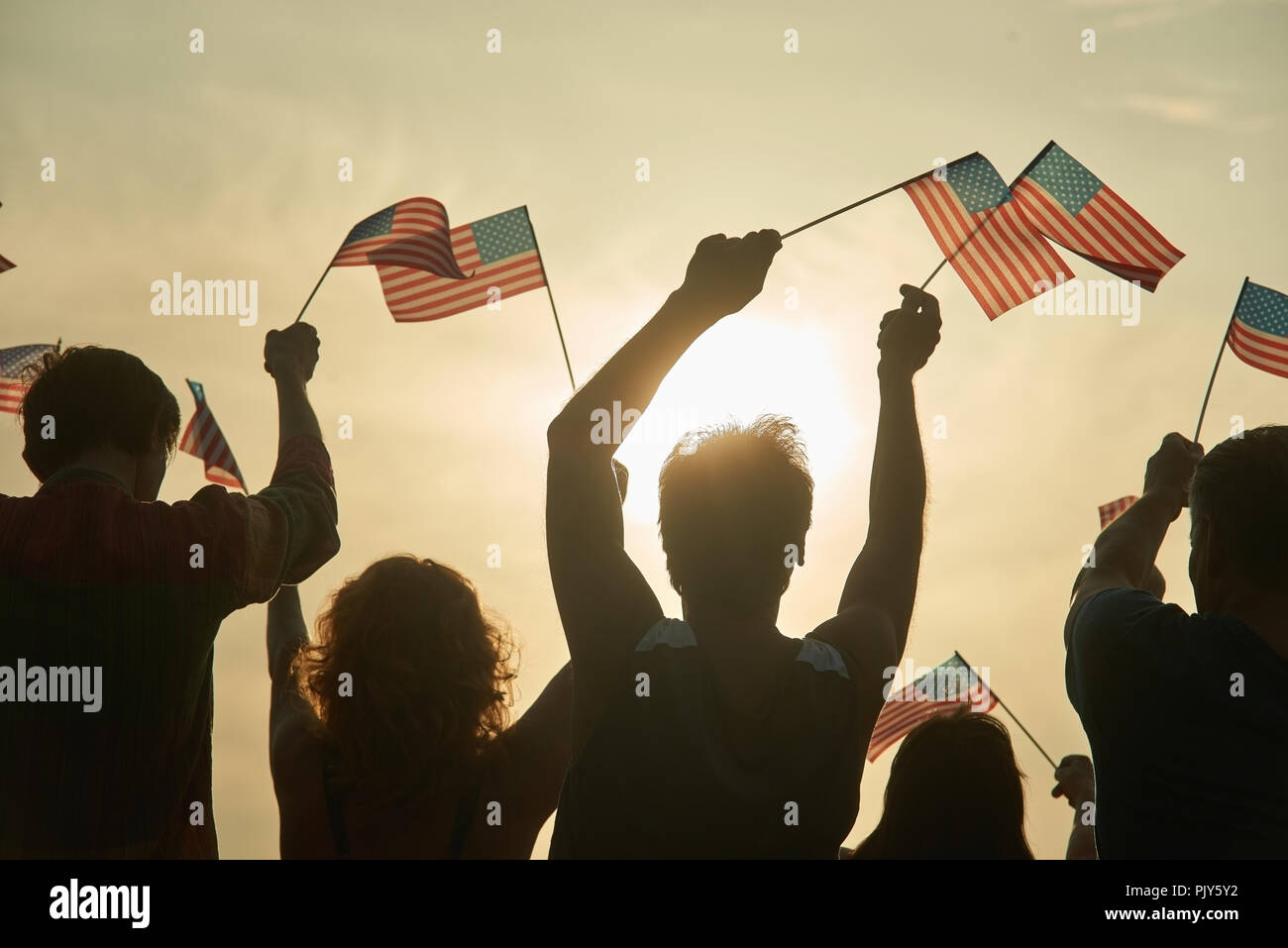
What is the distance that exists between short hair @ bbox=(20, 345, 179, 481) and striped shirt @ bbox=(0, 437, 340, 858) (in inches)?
7.8

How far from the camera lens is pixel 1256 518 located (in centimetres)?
335

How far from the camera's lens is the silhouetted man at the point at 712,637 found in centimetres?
261

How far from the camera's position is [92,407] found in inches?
142

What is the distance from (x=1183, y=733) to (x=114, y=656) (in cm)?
→ 263

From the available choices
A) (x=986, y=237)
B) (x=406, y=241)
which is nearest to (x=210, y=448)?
(x=406, y=241)

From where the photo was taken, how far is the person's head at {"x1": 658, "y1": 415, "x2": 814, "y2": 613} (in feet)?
9.30

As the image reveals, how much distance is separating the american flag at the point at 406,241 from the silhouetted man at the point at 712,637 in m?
6.62

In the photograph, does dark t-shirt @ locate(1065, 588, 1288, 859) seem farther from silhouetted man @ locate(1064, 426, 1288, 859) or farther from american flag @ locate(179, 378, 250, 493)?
american flag @ locate(179, 378, 250, 493)

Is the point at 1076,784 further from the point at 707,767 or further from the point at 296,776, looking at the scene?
the point at 707,767

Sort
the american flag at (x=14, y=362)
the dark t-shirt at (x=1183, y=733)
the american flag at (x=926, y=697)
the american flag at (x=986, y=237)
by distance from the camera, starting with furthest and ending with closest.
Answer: the american flag at (x=926, y=697) < the american flag at (x=14, y=362) < the american flag at (x=986, y=237) < the dark t-shirt at (x=1183, y=733)

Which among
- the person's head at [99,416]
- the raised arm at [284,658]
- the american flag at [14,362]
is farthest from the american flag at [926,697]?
the person's head at [99,416]

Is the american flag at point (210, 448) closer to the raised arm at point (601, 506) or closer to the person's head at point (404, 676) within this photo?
the person's head at point (404, 676)

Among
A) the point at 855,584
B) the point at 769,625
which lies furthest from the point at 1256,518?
the point at 769,625

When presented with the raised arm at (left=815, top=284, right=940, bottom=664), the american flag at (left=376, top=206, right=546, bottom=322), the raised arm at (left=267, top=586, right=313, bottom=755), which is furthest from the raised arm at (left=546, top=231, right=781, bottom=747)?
the american flag at (left=376, top=206, right=546, bottom=322)
